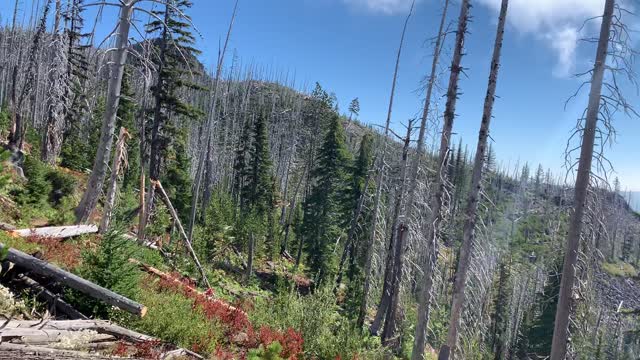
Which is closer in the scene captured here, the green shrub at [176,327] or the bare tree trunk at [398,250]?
the green shrub at [176,327]

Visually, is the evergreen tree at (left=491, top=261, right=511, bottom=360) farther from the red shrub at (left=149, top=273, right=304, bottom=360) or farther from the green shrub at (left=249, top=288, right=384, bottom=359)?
the red shrub at (left=149, top=273, right=304, bottom=360)

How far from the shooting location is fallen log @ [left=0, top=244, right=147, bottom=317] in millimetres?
→ 5723

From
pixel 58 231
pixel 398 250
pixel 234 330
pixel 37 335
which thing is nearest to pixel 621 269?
pixel 398 250

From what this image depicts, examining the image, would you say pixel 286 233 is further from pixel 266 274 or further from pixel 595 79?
pixel 595 79

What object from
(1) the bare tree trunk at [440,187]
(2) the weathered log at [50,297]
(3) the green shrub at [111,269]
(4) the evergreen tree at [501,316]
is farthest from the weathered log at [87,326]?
(4) the evergreen tree at [501,316]

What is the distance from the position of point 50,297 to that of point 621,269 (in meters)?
124

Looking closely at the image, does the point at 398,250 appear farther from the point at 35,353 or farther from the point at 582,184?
the point at 35,353

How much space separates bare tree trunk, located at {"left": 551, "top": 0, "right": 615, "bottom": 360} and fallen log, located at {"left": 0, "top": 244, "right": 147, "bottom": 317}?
781 centimetres

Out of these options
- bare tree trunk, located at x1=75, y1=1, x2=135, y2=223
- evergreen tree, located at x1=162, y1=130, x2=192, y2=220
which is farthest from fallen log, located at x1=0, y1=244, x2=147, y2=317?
evergreen tree, located at x1=162, y1=130, x2=192, y2=220

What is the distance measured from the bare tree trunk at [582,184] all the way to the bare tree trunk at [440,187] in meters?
2.58

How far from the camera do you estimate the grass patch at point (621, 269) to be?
322 feet

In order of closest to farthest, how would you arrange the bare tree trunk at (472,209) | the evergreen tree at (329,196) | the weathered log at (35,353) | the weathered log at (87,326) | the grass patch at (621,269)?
the weathered log at (35,353) → the weathered log at (87,326) → the bare tree trunk at (472,209) → the evergreen tree at (329,196) → the grass patch at (621,269)

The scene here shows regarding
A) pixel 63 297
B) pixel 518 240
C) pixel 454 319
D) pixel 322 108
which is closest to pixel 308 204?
pixel 322 108

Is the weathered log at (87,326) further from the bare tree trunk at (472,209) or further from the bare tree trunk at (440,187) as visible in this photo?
the bare tree trunk at (472,209)
